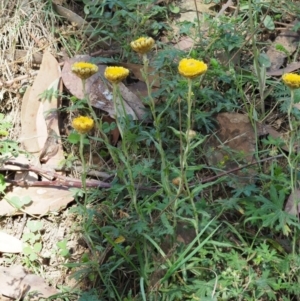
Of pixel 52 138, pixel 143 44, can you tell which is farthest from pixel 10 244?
pixel 143 44

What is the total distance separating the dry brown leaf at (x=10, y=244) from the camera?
274 centimetres

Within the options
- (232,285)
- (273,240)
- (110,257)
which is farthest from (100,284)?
(273,240)

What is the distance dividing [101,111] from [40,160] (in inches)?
14.1

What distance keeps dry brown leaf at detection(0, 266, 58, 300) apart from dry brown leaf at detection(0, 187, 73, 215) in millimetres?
291

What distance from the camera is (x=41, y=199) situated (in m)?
2.87

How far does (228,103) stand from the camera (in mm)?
2918

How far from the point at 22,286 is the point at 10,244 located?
22 cm

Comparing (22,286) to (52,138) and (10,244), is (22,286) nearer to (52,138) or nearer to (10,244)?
(10,244)

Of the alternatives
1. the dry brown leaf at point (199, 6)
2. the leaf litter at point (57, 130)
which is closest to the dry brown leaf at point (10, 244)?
the leaf litter at point (57, 130)

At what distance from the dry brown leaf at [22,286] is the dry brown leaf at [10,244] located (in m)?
0.10

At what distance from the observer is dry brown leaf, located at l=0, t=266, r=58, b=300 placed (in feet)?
8.50

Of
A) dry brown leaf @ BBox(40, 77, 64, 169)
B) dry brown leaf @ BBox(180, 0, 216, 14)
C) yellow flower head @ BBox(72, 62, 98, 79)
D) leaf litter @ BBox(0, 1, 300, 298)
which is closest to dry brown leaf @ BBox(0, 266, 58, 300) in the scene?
leaf litter @ BBox(0, 1, 300, 298)

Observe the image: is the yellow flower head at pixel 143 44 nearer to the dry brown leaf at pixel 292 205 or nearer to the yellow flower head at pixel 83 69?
the yellow flower head at pixel 83 69

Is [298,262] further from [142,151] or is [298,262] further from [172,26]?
[172,26]
